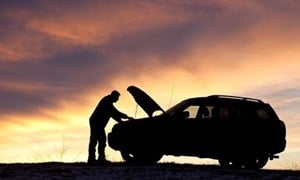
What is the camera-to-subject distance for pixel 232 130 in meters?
18.8

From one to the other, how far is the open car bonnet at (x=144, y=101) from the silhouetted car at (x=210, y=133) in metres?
0.33

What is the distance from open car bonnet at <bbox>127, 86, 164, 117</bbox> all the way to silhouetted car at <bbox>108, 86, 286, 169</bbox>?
33 cm

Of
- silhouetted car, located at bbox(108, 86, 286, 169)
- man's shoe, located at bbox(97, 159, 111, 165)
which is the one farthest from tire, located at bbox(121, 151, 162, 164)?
man's shoe, located at bbox(97, 159, 111, 165)

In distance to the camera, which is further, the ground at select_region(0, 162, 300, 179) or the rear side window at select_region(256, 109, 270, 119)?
the rear side window at select_region(256, 109, 270, 119)

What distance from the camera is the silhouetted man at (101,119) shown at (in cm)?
1944

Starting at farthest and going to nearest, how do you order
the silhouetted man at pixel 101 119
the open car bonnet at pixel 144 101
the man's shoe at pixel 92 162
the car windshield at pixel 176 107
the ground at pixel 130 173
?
the open car bonnet at pixel 144 101
the silhouetted man at pixel 101 119
the car windshield at pixel 176 107
the man's shoe at pixel 92 162
the ground at pixel 130 173

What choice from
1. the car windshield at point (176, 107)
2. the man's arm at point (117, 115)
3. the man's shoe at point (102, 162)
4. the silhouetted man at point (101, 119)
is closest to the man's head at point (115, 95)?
the silhouetted man at point (101, 119)

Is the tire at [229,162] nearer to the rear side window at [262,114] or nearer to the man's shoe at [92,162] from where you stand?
the rear side window at [262,114]

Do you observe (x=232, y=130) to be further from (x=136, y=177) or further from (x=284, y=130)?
(x=136, y=177)

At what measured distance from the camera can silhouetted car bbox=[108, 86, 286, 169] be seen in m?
18.7

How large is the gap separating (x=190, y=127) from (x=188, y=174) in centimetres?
408

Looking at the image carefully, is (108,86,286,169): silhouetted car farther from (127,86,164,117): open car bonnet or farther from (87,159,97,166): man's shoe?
(87,159,97,166): man's shoe

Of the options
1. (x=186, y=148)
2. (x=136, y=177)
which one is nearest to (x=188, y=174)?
(x=136, y=177)

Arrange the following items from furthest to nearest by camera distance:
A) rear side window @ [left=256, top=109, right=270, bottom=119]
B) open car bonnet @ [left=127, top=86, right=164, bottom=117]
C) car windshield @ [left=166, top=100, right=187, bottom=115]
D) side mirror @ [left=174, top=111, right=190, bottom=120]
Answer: open car bonnet @ [left=127, top=86, right=164, bottom=117] < rear side window @ [left=256, top=109, right=270, bottom=119] < car windshield @ [left=166, top=100, right=187, bottom=115] < side mirror @ [left=174, top=111, right=190, bottom=120]
